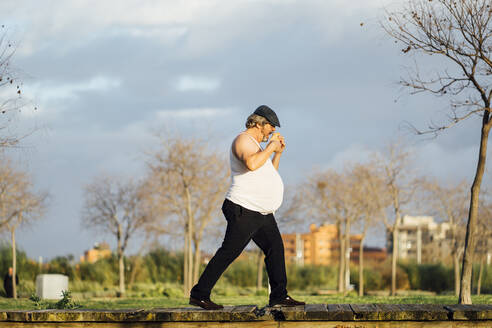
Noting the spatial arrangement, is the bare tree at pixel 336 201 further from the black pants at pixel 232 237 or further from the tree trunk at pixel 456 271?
the black pants at pixel 232 237

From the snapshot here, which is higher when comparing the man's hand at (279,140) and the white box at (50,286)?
the man's hand at (279,140)

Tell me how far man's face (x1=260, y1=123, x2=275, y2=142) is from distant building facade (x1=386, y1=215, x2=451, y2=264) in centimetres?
3091

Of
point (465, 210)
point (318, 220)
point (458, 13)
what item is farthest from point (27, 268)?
point (458, 13)

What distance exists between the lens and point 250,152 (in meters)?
6.77

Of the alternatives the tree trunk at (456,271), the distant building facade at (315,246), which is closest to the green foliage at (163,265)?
the distant building facade at (315,246)

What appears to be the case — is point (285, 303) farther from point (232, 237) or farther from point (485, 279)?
point (485, 279)

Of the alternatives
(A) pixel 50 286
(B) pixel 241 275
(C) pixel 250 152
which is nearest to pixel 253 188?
(C) pixel 250 152

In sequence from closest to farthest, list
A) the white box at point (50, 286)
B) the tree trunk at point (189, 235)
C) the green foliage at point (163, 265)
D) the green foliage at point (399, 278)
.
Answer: the white box at point (50, 286), the tree trunk at point (189, 235), the green foliage at point (399, 278), the green foliage at point (163, 265)

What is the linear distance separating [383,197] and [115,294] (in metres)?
13.2

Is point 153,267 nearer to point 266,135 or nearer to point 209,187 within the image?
point 209,187

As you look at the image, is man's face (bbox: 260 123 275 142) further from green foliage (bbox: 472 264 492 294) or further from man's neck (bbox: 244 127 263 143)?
green foliage (bbox: 472 264 492 294)

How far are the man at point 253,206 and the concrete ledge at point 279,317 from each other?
1.23 feet

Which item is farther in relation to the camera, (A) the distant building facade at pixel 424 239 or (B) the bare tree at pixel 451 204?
(A) the distant building facade at pixel 424 239

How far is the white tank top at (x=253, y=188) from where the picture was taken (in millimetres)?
6791
